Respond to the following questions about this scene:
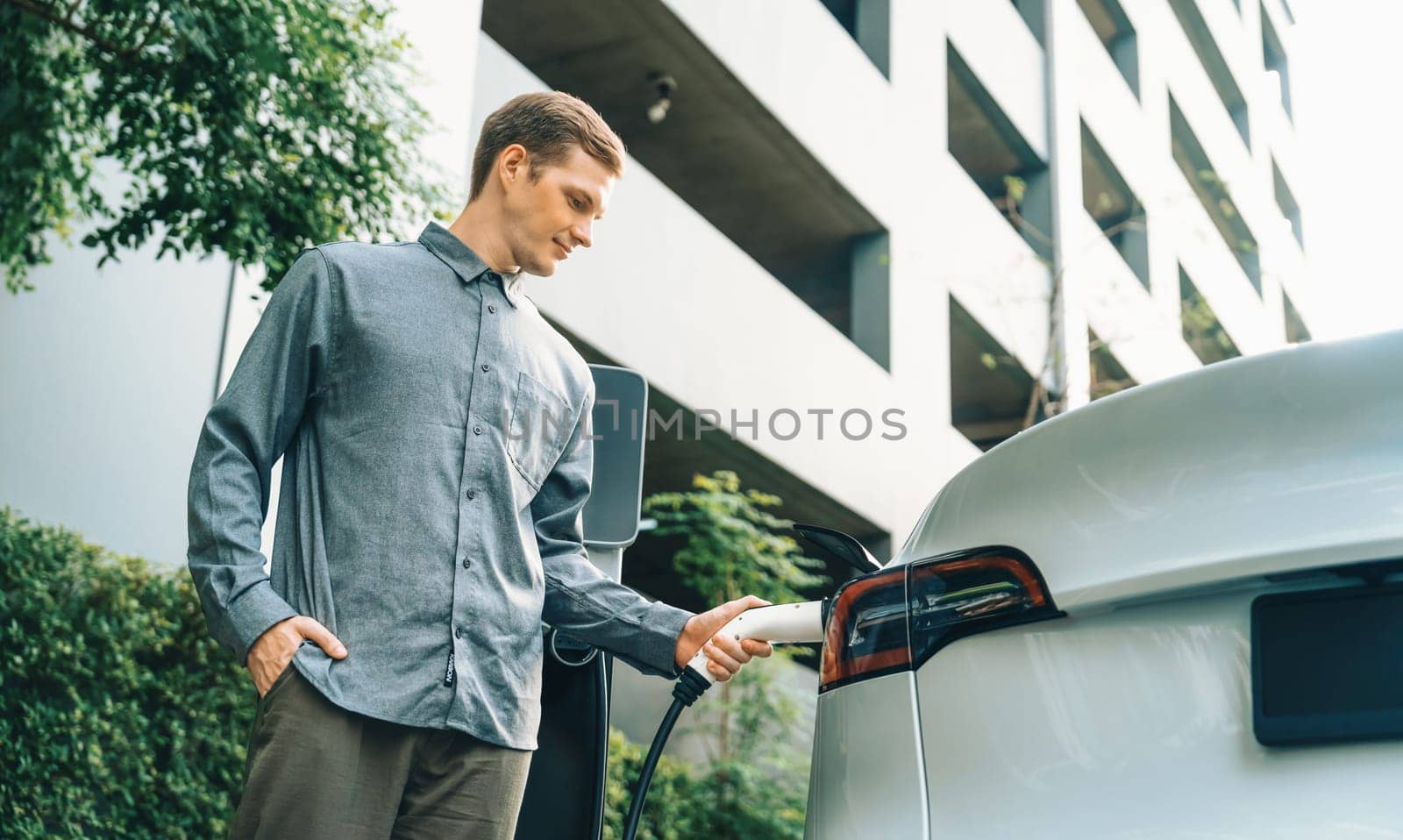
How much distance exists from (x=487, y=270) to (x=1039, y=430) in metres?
0.93

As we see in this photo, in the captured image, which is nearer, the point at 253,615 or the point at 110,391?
the point at 253,615

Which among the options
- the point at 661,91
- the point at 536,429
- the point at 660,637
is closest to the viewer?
the point at 536,429

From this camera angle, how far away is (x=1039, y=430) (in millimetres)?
1704

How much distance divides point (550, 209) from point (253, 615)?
83 cm

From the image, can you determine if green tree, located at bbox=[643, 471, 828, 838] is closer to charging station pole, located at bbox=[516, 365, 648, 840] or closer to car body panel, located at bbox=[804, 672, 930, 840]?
charging station pole, located at bbox=[516, 365, 648, 840]

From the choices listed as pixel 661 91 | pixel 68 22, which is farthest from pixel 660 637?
pixel 661 91

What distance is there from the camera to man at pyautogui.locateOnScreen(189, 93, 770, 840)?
1721 millimetres

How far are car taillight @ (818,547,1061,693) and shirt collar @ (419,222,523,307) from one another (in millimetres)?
754

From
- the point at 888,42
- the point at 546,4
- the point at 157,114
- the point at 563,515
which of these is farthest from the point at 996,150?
the point at 563,515

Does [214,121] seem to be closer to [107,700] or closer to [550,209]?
[107,700]

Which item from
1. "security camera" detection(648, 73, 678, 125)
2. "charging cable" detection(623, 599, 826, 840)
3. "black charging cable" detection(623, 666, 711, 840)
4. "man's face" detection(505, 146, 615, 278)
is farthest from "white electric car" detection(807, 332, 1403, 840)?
"security camera" detection(648, 73, 678, 125)

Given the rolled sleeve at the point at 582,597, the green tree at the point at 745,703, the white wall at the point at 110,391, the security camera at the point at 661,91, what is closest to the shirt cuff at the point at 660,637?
the rolled sleeve at the point at 582,597

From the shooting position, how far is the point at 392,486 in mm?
1856

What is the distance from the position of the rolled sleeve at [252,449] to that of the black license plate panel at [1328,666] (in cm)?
121
